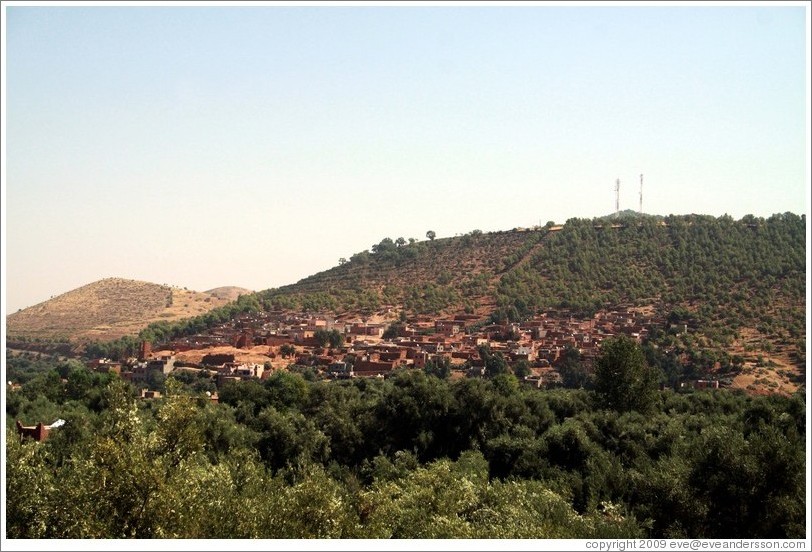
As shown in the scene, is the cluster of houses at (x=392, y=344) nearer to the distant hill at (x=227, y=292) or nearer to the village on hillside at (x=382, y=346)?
the village on hillside at (x=382, y=346)

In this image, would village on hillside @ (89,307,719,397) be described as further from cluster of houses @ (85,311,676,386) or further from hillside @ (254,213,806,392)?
hillside @ (254,213,806,392)

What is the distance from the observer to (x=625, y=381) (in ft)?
82.2

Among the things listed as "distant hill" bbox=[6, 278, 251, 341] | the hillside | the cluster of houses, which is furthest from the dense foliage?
"distant hill" bbox=[6, 278, 251, 341]

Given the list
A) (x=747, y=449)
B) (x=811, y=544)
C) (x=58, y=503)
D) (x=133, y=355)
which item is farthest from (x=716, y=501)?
(x=133, y=355)

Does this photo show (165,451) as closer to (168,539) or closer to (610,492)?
(168,539)

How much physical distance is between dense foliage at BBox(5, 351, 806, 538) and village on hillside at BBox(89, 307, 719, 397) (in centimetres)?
1268

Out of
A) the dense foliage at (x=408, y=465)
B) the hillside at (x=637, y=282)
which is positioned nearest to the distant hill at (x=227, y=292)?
the hillside at (x=637, y=282)

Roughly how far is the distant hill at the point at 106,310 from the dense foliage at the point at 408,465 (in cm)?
3791

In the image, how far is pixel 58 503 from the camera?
36.0 ft

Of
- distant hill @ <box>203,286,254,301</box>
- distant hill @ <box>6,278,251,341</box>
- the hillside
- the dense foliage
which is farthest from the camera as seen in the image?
distant hill @ <box>203,286,254,301</box>

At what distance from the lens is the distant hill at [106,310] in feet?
214

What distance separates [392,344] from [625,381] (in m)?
22.8

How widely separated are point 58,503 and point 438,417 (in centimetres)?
1289

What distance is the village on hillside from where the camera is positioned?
137 ft
